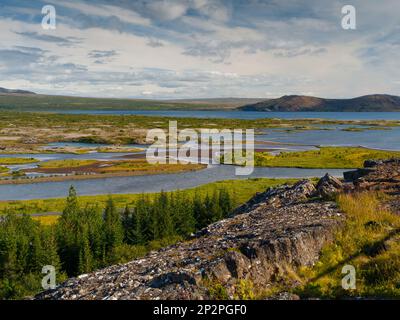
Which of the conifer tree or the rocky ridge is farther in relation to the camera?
the conifer tree

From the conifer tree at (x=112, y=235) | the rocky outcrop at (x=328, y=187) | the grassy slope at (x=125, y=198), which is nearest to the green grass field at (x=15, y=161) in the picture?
the grassy slope at (x=125, y=198)

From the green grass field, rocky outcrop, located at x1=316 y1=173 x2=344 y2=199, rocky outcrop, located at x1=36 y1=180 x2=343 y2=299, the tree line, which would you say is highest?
rocky outcrop, located at x1=316 y1=173 x2=344 y2=199

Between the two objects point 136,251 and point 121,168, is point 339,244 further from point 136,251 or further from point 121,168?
point 121,168

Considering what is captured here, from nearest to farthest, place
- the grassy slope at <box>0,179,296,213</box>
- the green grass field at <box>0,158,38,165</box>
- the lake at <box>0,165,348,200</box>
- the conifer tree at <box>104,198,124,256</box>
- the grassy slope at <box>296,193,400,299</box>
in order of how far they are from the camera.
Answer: the grassy slope at <box>296,193,400,299</box> < the conifer tree at <box>104,198,124,256</box> < the grassy slope at <box>0,179,296,213</box> < the lake at <box>0,165,348,200</box> < the green grass field at <box>0,158,38,165</box>

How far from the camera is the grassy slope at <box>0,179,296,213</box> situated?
6700 centimetres

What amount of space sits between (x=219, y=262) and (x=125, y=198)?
5911 cm

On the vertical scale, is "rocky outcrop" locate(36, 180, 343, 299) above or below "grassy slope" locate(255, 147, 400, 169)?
above

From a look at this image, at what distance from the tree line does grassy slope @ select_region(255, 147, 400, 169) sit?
50.5 meters

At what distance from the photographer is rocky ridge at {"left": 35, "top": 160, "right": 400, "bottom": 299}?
49.2 feet

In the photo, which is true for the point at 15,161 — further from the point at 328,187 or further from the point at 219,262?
the point at 219,262

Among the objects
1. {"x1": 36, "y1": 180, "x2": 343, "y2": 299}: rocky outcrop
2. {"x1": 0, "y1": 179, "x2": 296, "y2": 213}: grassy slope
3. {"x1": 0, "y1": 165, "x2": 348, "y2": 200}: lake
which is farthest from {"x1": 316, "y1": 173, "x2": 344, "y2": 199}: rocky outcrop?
{"x1": 0, "y1": 165, "x2": 348, "y2": 200}: lake

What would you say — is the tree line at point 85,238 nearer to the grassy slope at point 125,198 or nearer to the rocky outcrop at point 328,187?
the grassy slope at point 125,198

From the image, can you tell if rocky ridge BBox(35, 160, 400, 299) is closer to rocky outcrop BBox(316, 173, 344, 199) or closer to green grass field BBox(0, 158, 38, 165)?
rocky outcrop BBox(316, 173, 344, 199)

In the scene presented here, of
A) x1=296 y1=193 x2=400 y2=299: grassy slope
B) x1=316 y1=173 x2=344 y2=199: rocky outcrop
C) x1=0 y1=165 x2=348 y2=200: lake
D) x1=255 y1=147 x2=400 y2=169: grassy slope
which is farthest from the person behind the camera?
x1=255 y1=147 x2=400 y2=169: grassy slope
